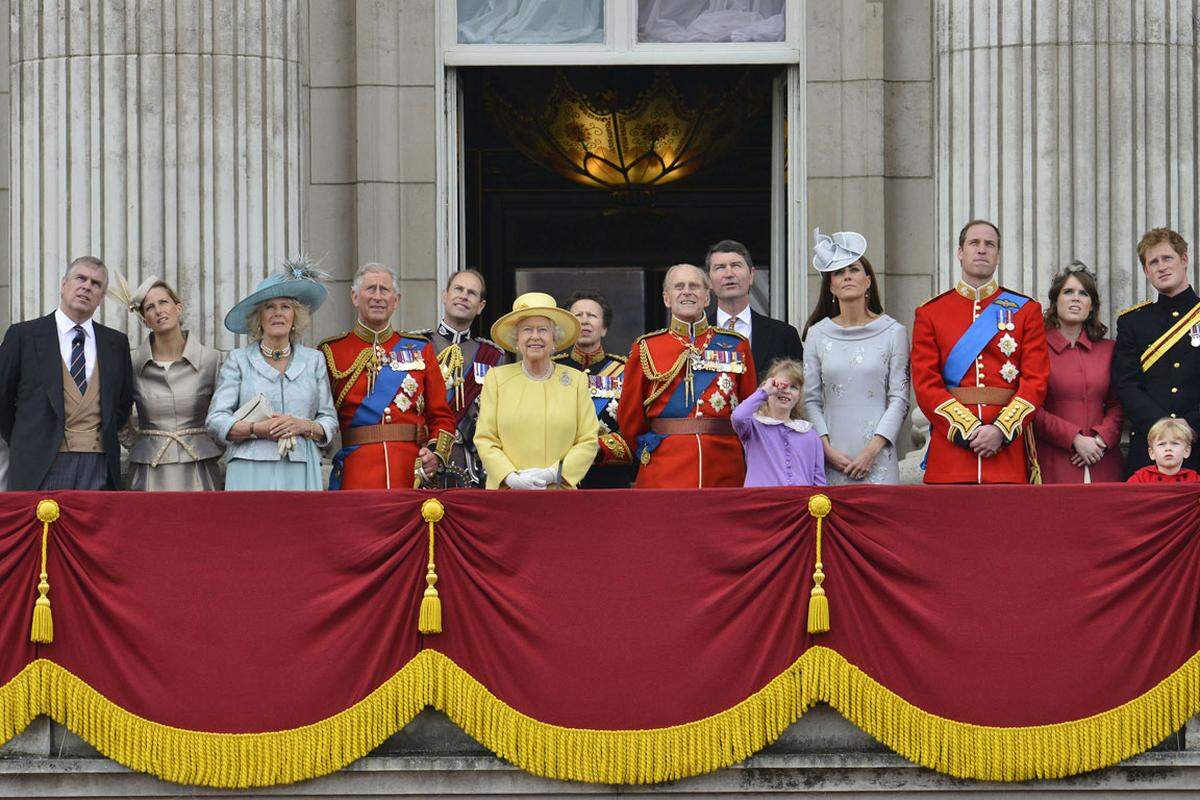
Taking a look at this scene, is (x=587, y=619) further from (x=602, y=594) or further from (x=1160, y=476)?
(x=1160, y=476)

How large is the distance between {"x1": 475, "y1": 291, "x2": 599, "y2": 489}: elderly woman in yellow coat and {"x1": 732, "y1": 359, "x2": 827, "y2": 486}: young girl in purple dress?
0.70 m

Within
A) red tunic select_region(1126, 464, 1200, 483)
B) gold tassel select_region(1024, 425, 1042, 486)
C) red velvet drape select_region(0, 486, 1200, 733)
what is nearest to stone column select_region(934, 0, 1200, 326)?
gold tassel select_region(1024, 425, 1042, 486)

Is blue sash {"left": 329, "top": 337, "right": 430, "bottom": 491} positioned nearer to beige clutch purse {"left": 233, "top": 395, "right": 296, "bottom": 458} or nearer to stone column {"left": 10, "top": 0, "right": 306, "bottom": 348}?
beige clutch purse {"left": 233, "top": 395, "right": 296, "bottom": 458}

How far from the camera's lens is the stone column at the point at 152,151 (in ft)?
41.0

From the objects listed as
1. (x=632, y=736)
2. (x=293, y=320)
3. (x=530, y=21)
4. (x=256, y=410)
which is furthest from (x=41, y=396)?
(x=530, y=21)

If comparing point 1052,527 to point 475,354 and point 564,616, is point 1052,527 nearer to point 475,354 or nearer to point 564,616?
point 564,616

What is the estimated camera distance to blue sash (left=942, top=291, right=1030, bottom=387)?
10406 mm

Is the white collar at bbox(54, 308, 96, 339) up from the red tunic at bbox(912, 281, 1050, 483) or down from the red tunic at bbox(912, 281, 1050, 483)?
up

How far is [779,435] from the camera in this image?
10.1 meters

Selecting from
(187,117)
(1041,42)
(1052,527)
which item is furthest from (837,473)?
(187,117)

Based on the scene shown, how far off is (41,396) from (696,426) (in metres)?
3.01

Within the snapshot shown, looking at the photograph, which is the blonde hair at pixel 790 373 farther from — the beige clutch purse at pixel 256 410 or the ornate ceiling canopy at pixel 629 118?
the ornate ceiling canopy at pixel 629 118

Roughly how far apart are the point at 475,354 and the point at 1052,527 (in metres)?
3.12

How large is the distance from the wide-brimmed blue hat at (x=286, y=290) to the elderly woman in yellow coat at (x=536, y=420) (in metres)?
1.04
